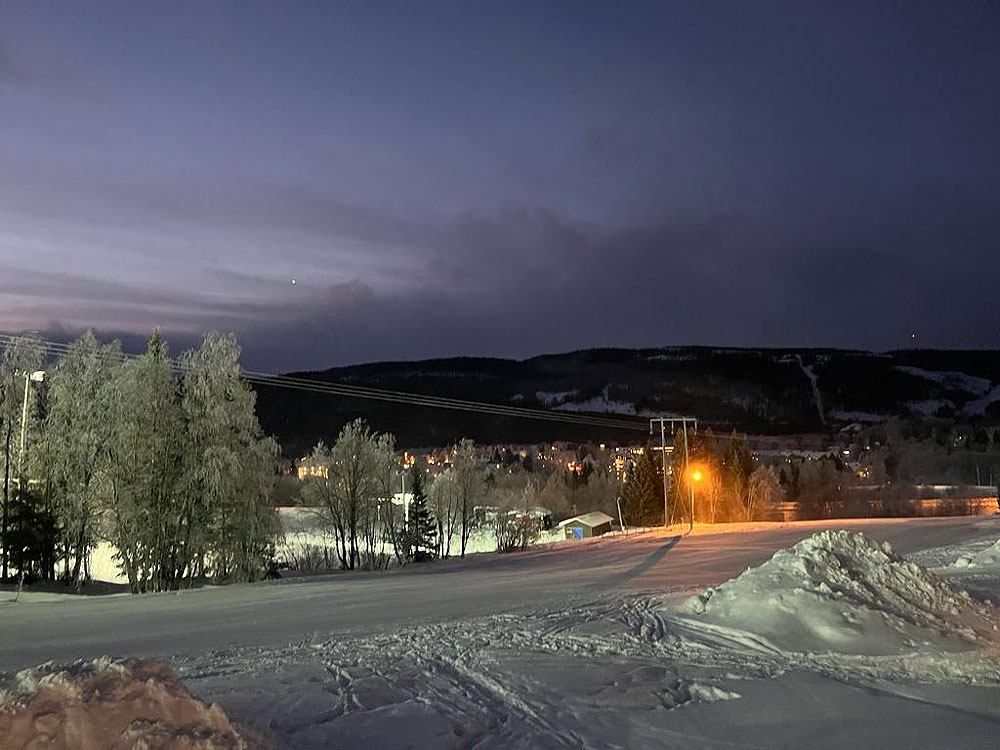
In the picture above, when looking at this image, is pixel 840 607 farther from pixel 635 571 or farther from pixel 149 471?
pixel 149 471

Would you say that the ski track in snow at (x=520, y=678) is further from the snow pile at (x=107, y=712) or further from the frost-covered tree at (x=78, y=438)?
the frost-covered tree at (x=78, y=438)

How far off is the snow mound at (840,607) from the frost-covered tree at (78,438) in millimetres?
26409

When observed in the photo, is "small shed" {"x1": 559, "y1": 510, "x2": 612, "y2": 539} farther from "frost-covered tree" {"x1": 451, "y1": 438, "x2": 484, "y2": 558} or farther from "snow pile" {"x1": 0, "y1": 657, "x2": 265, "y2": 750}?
"snow pile" {"x1": 0, "y1": 657, "x2": 265, "y2": 750}

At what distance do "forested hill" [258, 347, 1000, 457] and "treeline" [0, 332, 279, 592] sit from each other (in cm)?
9707

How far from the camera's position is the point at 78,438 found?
1280 inches

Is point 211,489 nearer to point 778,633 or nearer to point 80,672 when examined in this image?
point 778,633

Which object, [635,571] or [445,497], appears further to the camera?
[445,497]

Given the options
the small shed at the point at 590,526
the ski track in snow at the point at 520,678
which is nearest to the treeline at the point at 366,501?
the small shed at the point at 590,526

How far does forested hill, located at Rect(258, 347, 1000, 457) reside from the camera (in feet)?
500

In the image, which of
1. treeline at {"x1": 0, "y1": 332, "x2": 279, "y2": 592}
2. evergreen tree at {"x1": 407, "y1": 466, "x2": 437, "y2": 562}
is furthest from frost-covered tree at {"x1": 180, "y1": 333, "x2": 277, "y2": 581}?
evergreen tree at {"x1": 407, "y1": 466, "x2": 437, "y2": 562}

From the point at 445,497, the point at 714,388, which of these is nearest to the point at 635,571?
the point at 445,497

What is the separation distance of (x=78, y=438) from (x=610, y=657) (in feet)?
93.1

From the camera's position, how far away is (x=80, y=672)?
5.96 m

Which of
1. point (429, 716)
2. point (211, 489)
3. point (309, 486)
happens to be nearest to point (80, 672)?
point (429, 716)
